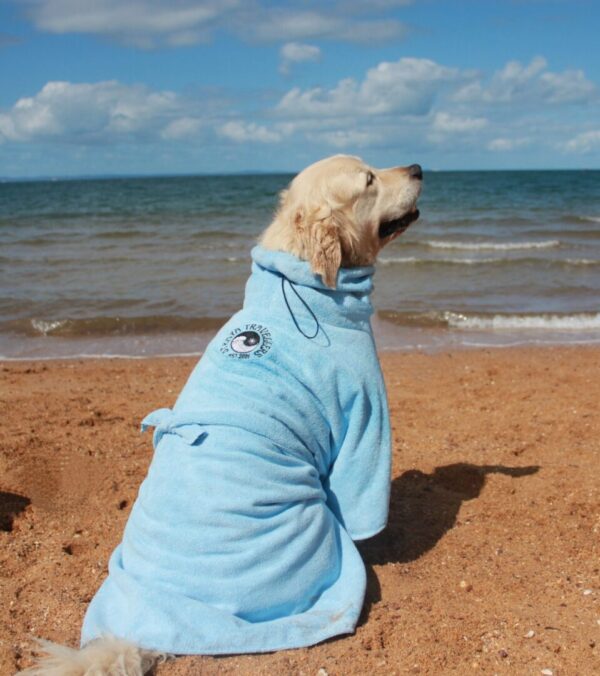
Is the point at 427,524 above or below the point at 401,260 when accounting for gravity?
below

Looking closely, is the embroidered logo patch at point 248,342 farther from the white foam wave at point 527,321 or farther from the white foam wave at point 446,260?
the white foam wave at point 446,260

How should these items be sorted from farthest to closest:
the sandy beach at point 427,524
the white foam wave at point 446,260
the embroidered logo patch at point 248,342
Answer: the white foam wave at point 446,260
the embroidered logo patch at point 248,342
the sandy beach at point 427,524

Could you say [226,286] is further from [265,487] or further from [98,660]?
[98,660]

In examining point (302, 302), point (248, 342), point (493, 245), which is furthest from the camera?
point (493, 245)

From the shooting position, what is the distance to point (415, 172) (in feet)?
14.6

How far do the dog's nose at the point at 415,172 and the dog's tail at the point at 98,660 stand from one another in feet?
9.23

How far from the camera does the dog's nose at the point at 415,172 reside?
4445mm

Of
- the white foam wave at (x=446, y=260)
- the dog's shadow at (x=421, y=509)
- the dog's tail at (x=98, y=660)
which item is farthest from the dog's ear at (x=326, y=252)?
the white foam wave at (x=446, y=260)

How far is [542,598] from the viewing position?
12.3 feet

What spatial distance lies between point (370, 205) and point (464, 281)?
10475mm

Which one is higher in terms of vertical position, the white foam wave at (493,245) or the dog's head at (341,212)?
the dog's head at (341,212)

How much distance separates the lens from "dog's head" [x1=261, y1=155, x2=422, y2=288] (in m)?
3.84

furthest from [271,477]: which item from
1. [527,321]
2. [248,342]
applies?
[527,321]

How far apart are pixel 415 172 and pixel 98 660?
2980 millimetres
